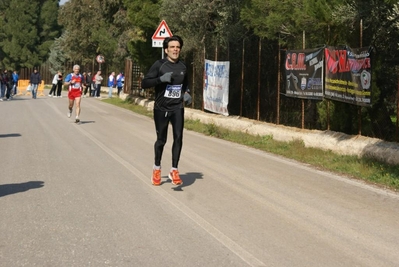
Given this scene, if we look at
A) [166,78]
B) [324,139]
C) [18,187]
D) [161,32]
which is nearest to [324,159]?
[324,139]

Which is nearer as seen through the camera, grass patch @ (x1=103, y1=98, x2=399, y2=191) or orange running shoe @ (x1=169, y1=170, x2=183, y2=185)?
orange running shoe @ (x1=169, y1=170, x2=183, y2=185)

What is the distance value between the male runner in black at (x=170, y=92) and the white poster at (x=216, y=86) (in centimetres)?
1135

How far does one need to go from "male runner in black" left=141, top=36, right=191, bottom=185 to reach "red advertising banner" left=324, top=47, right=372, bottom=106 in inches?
188

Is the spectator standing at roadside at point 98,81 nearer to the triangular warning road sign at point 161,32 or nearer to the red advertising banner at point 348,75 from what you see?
the triangular warning road sign at point 161,32

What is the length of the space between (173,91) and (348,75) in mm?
5501

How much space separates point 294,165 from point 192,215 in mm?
5486

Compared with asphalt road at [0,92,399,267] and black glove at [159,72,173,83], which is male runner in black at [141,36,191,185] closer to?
black glove at [159,72,173,83]

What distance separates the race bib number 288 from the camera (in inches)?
376

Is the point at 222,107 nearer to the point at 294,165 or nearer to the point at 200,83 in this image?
the point at 200,83

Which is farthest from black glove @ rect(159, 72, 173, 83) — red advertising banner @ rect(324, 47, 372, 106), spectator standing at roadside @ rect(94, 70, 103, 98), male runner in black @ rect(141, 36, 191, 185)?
spectator standing at roadside @ rect(94, 70, 103, 98)

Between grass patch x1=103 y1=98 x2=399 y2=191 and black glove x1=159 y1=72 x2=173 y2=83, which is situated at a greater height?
black glove x1=159 y1=72 x2=173 y2=83

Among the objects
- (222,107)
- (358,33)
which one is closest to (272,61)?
(222,107)

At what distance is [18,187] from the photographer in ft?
30.6

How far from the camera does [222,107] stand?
21.4 m
